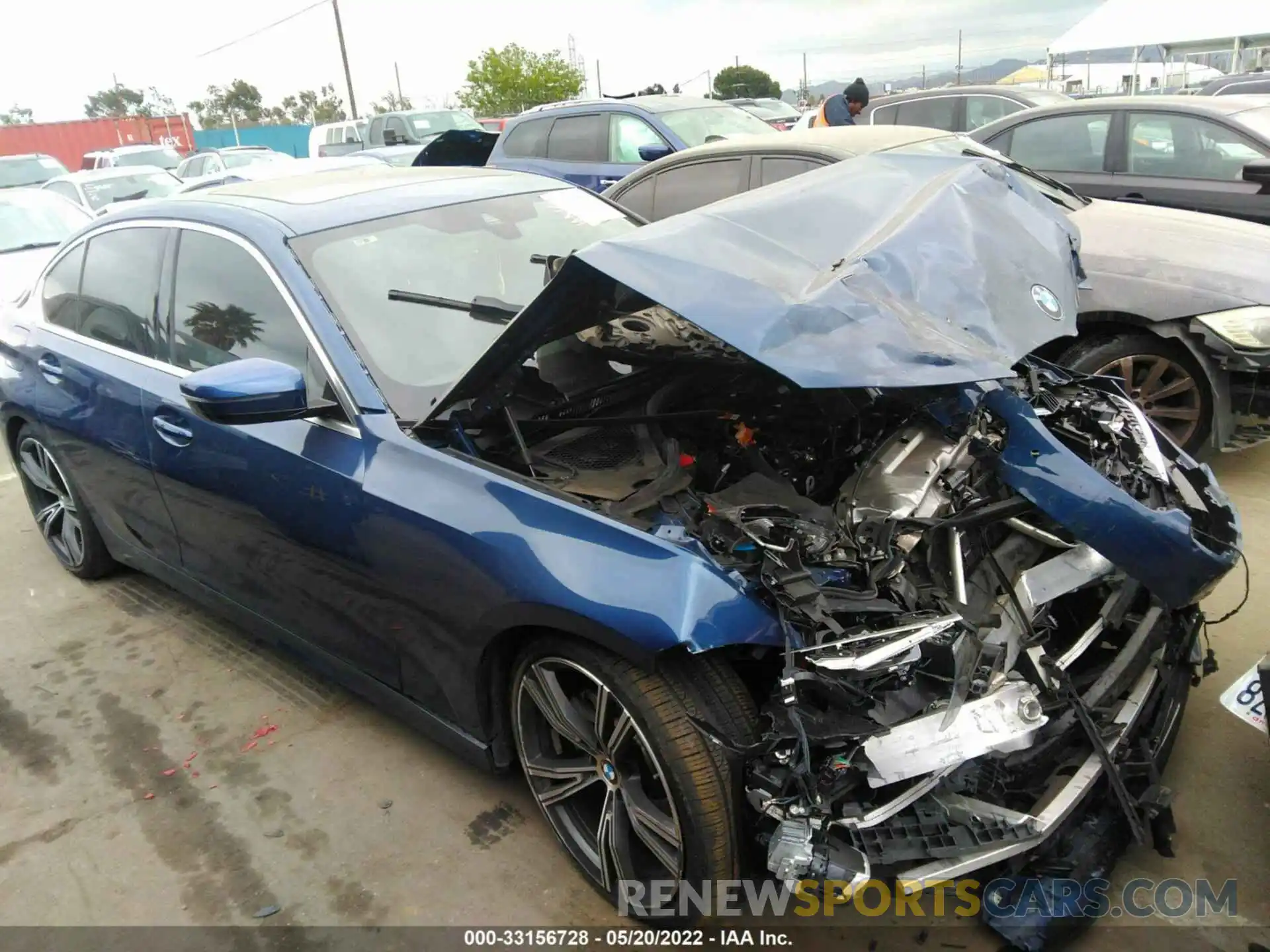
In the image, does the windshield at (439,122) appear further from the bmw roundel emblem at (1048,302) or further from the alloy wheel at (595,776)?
the alloy wheel at (595,776)

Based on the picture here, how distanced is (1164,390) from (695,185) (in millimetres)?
3259

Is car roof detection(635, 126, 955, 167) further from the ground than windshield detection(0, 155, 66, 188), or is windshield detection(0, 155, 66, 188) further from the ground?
windshield detection(0, 155, 66, 188)

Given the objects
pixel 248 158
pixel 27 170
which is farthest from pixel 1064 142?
pixel 248 158

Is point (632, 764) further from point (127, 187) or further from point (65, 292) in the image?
point (127, 187)

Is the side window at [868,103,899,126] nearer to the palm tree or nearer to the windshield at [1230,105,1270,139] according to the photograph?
the windshield at [1230,105,1270,139]

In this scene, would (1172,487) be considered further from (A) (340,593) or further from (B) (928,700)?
(A) (340,593)

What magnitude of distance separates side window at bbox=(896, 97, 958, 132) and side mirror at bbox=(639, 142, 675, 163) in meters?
2.67

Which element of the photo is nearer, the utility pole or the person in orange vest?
the person in orange vest

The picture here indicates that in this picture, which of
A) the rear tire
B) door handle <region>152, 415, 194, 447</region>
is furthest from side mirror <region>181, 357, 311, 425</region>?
the rear tire

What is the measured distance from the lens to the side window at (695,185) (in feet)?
20.0

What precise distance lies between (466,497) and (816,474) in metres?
1.02

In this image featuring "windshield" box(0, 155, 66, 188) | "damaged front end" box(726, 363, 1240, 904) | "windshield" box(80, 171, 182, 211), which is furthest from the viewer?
"windshield" box(0, 155, 66, 188)

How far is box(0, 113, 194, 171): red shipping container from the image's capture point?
37250mm

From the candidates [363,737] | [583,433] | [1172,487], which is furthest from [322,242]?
[1172,487]
